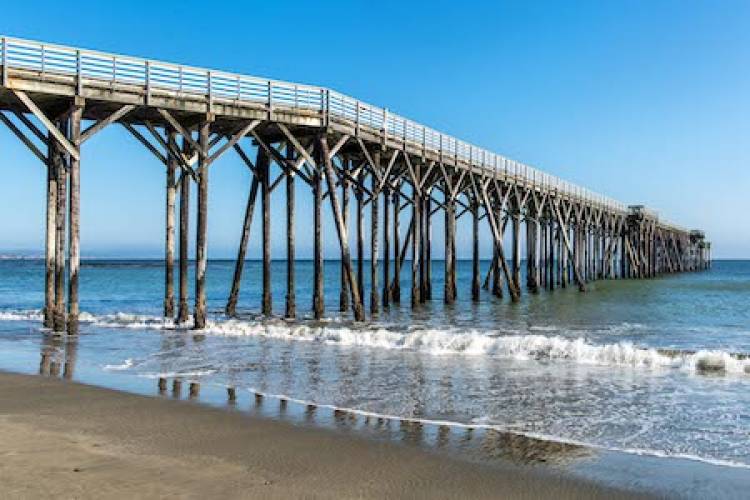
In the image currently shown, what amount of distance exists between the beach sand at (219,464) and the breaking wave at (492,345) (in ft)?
22.7

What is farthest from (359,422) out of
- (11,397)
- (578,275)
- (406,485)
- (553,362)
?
(578,275)

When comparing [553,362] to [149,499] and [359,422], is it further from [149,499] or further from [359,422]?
[149,499]

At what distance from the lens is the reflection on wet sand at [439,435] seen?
5672 mm

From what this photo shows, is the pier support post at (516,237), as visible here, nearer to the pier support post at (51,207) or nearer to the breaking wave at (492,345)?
the breaking wave at (492,345)

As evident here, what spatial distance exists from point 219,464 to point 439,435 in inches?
81.7

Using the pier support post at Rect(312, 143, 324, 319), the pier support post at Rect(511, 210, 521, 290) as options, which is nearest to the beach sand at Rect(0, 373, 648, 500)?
the pier support post at Rect(312, 143, 324, 319)

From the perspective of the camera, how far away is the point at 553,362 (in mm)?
11875

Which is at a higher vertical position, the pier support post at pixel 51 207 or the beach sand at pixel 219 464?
the pier support post at pixel 51 207

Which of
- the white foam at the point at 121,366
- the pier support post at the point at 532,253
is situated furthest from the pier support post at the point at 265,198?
the pier support post at the point at 532,253

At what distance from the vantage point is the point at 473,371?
10.6 m

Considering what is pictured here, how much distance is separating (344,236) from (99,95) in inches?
256

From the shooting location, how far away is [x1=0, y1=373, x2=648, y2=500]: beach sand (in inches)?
181

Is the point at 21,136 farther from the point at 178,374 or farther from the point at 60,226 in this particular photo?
the point at 178,374

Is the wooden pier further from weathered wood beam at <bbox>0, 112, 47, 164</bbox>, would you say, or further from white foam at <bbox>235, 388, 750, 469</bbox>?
white foam at <bbox>235, 388, 750, 469</bbox>
